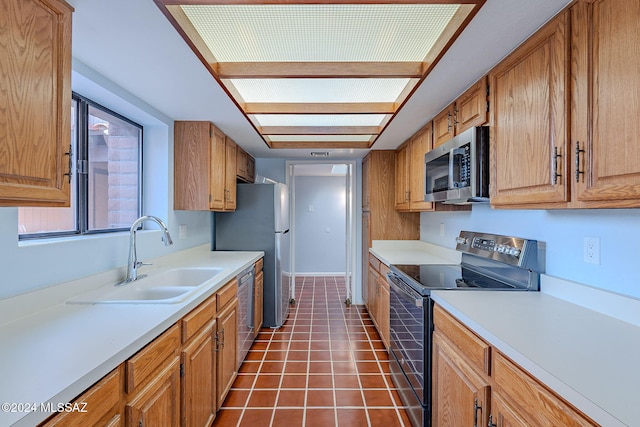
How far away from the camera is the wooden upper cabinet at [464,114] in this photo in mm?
1715

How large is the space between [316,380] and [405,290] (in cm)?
104

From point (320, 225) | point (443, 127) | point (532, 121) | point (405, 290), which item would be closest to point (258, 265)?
point (405, 290)

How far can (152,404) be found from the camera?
1.15 meters

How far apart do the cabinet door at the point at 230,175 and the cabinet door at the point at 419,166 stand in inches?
70.6

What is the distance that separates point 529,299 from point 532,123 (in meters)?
0.81

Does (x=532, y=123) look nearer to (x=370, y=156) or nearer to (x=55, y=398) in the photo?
(x=55, y=398)

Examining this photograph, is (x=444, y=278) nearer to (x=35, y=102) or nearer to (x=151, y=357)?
(x=151, y=357)

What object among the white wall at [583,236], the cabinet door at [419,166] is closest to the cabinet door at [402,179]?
the cabinet door at [419,166]

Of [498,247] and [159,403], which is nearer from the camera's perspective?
[159,403]

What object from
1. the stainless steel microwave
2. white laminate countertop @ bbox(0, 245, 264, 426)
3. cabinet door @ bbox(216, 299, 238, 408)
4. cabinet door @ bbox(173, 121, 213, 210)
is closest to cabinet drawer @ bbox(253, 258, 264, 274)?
cabinet door @ bbox(216, 299, 238, 408)

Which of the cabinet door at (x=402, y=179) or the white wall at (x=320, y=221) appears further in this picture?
the white wall at (x=320, y=221)

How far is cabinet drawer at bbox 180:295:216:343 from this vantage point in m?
1.44

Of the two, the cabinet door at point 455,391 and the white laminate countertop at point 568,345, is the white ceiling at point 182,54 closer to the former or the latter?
the white laminate countertop at point 568,345

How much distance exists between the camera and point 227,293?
82.6 inches
